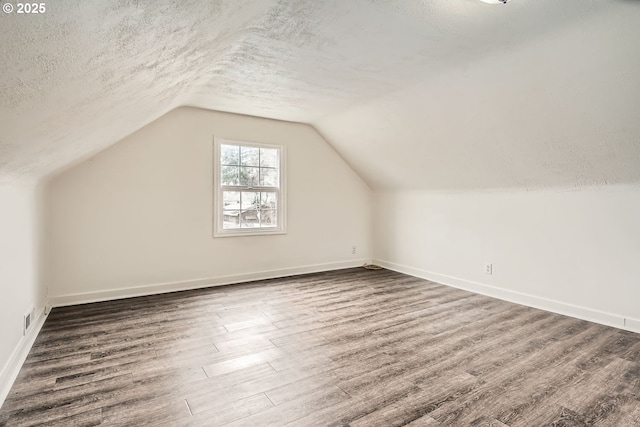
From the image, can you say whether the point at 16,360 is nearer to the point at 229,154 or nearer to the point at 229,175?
the point at 229,175

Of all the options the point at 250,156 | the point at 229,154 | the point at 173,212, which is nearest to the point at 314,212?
the point at 250,156

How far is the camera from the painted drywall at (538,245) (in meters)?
3.06

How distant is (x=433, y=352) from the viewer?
2539 millimetres

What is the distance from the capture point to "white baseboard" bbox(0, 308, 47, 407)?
1.97 meters

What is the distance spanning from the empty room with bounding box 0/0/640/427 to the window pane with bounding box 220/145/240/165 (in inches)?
1.5

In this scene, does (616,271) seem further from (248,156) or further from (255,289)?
(248,156)

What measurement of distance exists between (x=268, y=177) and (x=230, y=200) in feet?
2.11

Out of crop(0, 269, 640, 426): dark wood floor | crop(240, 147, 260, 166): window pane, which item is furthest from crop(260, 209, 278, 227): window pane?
crop(0, 269, 640, 426): dark wood floor

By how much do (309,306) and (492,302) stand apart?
2026 millimetres

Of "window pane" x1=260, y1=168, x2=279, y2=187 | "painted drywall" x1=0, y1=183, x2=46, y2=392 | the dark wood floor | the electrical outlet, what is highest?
"window pane" x1=260, y1=168, x2=279, y2=187

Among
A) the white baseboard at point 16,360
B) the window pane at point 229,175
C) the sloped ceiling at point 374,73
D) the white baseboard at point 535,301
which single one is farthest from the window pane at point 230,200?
the white baseboard at point 535,301

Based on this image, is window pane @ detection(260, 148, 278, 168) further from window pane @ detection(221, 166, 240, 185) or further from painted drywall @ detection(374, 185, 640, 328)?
painted drywall @ detection(374, 185, 640, 328)

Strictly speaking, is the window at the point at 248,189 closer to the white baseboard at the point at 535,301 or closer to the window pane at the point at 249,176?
the window pane at the point at 249,176

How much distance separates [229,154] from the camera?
4.58m
